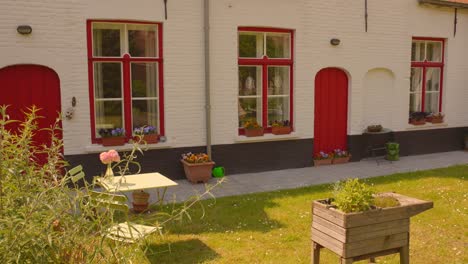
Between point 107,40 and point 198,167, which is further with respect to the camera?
point 198,167

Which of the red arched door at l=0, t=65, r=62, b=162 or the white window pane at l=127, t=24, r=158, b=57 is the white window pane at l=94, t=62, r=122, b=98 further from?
the red arched door at l=0, t=65, r=62, b=162

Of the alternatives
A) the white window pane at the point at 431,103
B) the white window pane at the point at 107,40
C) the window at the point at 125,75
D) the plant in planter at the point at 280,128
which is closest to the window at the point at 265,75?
the plant in planter at the point at 280,128

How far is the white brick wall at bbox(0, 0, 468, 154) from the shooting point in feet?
23.7

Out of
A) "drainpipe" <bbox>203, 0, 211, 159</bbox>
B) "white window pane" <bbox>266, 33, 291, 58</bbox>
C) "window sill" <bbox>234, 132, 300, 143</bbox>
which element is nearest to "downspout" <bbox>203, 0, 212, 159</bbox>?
"drainpipe" <bbox>203, 0, 211, 159</bbox>

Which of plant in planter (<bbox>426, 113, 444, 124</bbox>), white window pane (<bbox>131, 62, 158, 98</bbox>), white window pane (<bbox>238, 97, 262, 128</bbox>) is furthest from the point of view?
plant in planter (<bbox>426, 113, 444, 124</bbox>)

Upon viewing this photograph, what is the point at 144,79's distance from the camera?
8.10 meters

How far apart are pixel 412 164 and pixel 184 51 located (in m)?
5.68

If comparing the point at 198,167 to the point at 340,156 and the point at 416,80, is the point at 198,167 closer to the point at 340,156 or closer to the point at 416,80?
the point at 340,156

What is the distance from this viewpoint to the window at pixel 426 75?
439 inches

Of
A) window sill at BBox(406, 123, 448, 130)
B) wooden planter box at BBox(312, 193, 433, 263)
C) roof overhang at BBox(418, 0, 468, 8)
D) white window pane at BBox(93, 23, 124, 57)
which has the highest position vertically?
roof overhang at BBox(418, 0, 468, 8)

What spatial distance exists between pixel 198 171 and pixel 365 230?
4.67m

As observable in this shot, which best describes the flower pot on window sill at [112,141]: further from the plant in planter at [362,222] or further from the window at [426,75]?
the window at [426,75]

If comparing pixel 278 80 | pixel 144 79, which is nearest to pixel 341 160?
pixel 278 80

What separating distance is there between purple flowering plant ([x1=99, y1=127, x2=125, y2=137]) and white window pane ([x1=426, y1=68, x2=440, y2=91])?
7875 mm
